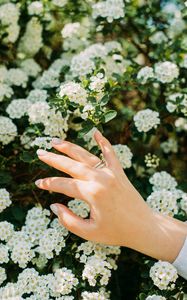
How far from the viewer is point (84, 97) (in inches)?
88.5

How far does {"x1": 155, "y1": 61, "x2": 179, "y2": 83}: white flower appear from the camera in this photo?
105 inches

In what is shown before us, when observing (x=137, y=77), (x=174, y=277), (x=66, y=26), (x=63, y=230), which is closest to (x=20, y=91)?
(x=66, y=26)

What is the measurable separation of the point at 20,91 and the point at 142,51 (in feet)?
2.42

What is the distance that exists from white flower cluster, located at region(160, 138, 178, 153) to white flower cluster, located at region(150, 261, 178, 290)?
4.17 feet

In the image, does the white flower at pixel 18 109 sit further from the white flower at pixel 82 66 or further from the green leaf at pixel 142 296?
the green leaf at pixel 142 296

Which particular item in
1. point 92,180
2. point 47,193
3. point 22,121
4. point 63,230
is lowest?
point 47,193

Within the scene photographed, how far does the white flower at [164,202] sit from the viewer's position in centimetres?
231

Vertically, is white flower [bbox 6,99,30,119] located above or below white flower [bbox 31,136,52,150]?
below

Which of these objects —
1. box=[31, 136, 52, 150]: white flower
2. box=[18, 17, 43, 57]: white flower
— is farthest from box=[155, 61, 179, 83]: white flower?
box=[18, 17, 43, 57]: white flower

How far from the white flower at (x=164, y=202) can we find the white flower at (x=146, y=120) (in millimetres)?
374

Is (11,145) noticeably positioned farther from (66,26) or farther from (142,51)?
(142,51)

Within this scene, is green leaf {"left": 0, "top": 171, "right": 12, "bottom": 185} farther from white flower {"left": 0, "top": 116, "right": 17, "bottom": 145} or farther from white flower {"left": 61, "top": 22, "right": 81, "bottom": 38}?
white flower {"left": 61, "top": 22, "right": 81, "bottom": 38}

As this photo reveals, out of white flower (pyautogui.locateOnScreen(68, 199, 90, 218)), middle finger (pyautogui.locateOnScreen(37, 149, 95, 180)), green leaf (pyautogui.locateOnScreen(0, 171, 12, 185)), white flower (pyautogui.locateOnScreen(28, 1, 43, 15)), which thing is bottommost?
white flower (pyautogui.locateOnScreen(68, 199, 90, 218))

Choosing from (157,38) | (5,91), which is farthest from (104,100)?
(157,38)
